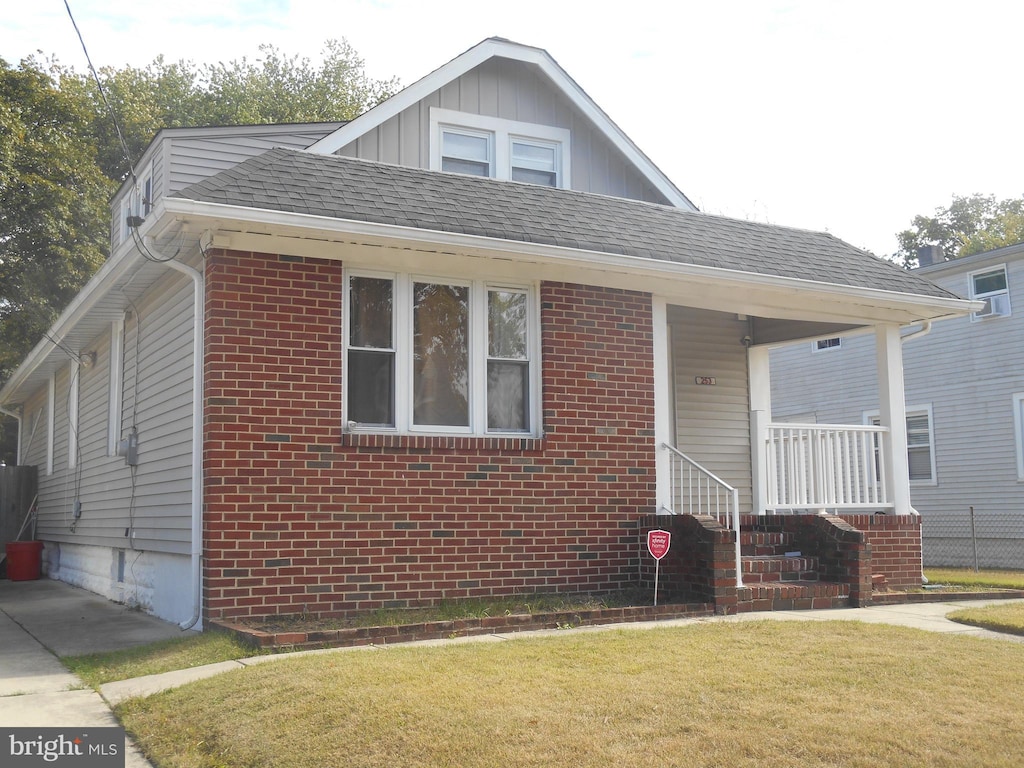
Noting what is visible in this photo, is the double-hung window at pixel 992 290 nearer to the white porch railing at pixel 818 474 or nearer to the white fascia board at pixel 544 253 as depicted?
the white fascia board at pixel 544 253

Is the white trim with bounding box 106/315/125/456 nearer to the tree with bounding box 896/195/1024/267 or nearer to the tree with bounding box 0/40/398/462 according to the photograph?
the tree with bounding box 0/40/398/462

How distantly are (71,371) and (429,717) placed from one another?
507 inches

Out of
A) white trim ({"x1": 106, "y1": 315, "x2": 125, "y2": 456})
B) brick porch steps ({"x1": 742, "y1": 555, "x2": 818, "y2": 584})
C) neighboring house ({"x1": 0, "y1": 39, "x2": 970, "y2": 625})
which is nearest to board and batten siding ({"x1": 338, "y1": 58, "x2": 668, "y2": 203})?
neighboring house ({"x1": 0, "y1": 39, "x2": 970, "y2": 625})

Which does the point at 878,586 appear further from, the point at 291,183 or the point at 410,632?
the point at 291,183

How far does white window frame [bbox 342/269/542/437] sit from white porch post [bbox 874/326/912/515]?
4531mm

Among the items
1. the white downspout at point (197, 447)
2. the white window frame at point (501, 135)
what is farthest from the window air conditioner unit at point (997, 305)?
the white downspout at point (197, 447)

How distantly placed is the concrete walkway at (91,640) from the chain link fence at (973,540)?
9671 mm

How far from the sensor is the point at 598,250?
945 cm

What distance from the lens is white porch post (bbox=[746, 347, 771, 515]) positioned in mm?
11250

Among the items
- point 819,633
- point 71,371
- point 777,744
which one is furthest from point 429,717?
point 71,371

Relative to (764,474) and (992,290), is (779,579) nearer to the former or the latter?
(764,474)

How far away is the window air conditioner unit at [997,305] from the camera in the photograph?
1878 centimetres

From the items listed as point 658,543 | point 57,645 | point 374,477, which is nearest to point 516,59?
point 374,477

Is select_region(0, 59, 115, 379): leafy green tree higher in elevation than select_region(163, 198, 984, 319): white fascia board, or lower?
higher
